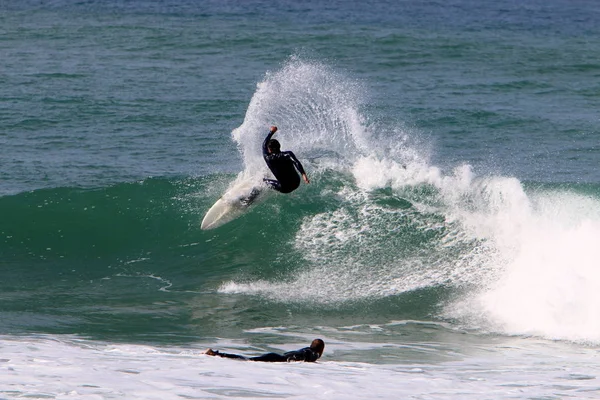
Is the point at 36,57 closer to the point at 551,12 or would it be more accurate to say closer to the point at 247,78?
the point at 247,78

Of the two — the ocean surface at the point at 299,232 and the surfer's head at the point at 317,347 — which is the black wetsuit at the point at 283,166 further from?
the surfer's head at the point at 317,347

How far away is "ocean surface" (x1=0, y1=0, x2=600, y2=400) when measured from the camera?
41.0ft

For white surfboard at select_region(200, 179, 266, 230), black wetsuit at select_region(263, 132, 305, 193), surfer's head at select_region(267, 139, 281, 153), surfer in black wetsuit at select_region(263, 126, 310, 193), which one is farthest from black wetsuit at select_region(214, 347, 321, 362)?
white surfboard at select_region(200, 179, 266, 230)

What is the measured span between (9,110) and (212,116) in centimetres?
550

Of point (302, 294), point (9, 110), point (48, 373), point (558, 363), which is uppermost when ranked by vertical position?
point (9, 110)

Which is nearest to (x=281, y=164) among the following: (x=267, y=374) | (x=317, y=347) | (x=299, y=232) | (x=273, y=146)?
(x=273, y=146)

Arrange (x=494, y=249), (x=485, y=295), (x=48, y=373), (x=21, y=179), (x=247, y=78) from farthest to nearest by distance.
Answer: (x=247, y=78) → (x=21, y=179) → (x=494, y=249) → (x=485, y=295) → (x=48, y=373)

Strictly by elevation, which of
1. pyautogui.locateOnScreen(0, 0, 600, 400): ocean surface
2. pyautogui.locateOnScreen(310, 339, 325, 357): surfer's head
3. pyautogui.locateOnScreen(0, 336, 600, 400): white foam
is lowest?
pyautogui.locateOnScreen(0, 336, 600, 400): white foam

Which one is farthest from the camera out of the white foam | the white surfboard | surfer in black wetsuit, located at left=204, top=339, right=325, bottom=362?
the white surfboard

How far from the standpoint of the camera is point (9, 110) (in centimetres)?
2655

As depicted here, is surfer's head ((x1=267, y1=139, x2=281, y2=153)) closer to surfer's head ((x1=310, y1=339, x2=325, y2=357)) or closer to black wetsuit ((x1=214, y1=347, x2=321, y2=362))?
surfer's head ((x1=310, y1=339, x2=325, y2=357))

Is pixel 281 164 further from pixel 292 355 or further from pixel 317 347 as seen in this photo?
pixel 292 355

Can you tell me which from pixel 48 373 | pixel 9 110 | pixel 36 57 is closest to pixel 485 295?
pixel 48 373

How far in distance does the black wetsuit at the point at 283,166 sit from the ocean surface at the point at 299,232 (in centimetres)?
119
